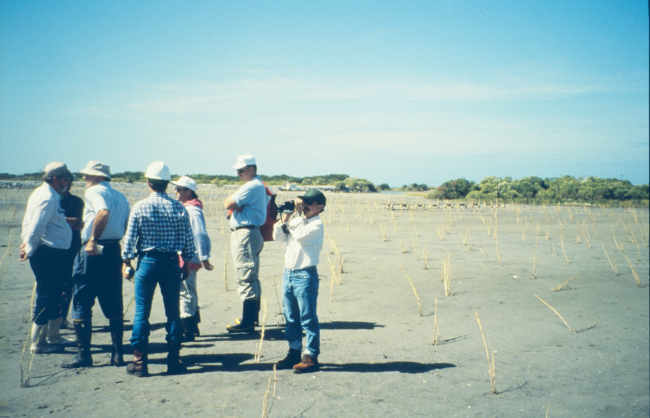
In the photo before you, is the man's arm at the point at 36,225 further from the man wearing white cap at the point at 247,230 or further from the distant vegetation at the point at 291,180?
the distant vegetation at the point at 291,180

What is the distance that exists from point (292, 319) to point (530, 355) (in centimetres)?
287

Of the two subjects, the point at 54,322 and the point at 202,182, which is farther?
the point at 202,182

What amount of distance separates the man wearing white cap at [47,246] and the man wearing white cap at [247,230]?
180 cm

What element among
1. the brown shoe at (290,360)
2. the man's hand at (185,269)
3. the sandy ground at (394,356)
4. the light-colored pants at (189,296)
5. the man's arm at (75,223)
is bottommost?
the sandy ground at (394,356)

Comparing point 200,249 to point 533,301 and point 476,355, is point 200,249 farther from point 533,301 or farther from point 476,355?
point 533,301

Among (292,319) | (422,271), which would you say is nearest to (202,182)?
(422,271)

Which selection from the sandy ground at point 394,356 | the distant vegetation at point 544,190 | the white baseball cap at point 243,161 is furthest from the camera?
the distant vegetation at point 544,190

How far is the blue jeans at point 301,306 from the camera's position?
4.29m

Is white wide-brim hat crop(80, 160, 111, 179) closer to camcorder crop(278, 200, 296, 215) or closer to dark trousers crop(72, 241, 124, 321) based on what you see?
dark trousers crop(72, 241, 124, 321)

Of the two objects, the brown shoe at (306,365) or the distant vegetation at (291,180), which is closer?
the brown shoe at (306,365)

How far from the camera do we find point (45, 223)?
4.63 meters

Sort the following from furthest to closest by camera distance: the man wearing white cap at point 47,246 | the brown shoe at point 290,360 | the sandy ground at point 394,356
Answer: the man wearing white cap at point 47,246 → the brown shoe at point 290,360 → the sandy ground at point 394,356

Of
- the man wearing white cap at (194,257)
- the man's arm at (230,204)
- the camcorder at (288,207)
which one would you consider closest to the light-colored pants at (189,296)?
the man wearing white cap at (194,257)

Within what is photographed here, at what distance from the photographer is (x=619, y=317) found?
6.75 metres
